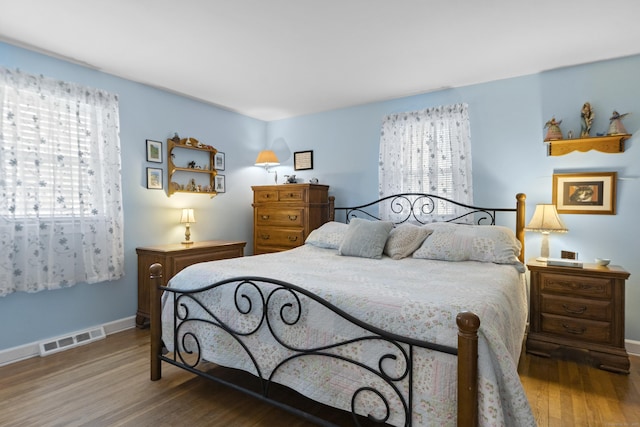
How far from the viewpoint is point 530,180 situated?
3252mm

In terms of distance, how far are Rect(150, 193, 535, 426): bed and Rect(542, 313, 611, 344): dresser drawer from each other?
0.61 metres

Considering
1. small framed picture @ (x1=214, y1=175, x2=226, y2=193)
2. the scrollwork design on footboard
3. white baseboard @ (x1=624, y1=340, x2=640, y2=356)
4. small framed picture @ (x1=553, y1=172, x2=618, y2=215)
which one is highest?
small framed picture @ (x1=214, y1=175, x2=226, y2=193)

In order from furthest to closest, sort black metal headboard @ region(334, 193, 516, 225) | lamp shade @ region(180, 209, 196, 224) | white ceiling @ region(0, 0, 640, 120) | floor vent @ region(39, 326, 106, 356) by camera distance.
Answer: lamp shade @ region(180, 209, 196, 224) → black metal headboard @ region(334, 193, 516, 225) → floor vent @ region(39, 326, 106, 356) → white ceiling @ region(0, 0, 640, 120)

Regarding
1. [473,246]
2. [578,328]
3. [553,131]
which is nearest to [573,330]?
[578,328]

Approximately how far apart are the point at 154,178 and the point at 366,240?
235 centimetres

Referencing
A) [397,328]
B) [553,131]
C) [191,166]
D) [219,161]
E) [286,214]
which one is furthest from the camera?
[219,161]

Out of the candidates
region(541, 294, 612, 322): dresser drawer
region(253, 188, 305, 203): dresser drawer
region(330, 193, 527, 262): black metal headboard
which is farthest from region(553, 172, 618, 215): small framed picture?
region(253, 188, 305, 203): dresser drawer

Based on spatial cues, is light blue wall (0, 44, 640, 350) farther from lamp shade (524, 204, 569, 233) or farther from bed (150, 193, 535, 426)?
bed (150, 193, 535, 426)

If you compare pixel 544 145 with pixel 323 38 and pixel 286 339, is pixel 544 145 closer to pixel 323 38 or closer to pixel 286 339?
pixel 323 38

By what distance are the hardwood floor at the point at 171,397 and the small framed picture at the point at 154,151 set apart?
6.38 feet

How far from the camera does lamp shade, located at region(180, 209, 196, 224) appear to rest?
3783 mm

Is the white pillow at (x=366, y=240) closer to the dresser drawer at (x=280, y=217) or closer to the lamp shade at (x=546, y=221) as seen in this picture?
the dresser drawer at (x=280, y=217)

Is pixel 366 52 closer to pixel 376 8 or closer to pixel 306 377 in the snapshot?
pixel 376 8

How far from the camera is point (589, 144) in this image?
2.97m
